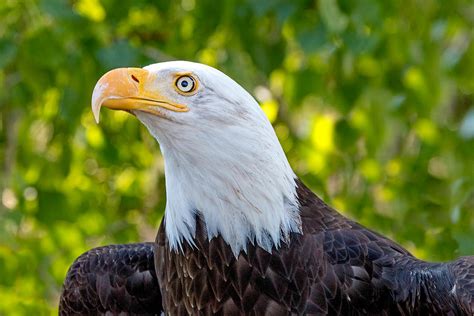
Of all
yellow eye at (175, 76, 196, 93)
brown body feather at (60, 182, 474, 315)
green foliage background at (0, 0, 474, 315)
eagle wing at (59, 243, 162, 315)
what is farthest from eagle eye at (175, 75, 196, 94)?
green foliage background at (0, 0, 474, 315)

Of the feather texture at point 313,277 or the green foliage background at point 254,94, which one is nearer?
the feather texture at point 313,277

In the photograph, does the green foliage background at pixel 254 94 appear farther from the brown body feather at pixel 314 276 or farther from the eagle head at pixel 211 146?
the eagle head at pixel 211 146

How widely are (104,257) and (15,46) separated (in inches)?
51.6

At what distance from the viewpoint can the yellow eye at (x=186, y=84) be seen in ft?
11.7

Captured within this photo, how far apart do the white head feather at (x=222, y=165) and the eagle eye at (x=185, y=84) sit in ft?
0.06

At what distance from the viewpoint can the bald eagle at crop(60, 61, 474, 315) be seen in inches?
140

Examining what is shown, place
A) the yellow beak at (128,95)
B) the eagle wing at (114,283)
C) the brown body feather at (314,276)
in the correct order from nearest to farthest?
the yellow beak at (128,95)
the brown body feather at (314,276)
the eagle wing at (114,283)

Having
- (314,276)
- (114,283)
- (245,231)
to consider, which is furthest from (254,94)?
(314,276)

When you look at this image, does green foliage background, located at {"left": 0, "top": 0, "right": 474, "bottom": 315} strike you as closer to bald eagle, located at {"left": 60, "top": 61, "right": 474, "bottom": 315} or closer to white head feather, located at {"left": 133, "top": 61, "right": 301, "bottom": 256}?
bald eagle, located at {"left": 60, "top": 61, "right": 474, "bottom": 315}

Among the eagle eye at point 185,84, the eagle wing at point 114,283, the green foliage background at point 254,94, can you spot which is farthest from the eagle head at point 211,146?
the green foliage background at point 254,94

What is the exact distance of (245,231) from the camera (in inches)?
147

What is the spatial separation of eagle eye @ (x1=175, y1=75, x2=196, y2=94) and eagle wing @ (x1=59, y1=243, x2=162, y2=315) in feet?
2.81

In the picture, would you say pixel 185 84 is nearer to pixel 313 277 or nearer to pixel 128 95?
pixel 128 95

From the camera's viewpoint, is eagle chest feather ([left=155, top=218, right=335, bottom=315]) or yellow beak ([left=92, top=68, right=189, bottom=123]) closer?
yellow beak ([left=92, top=68, right=189, bottom=123])
